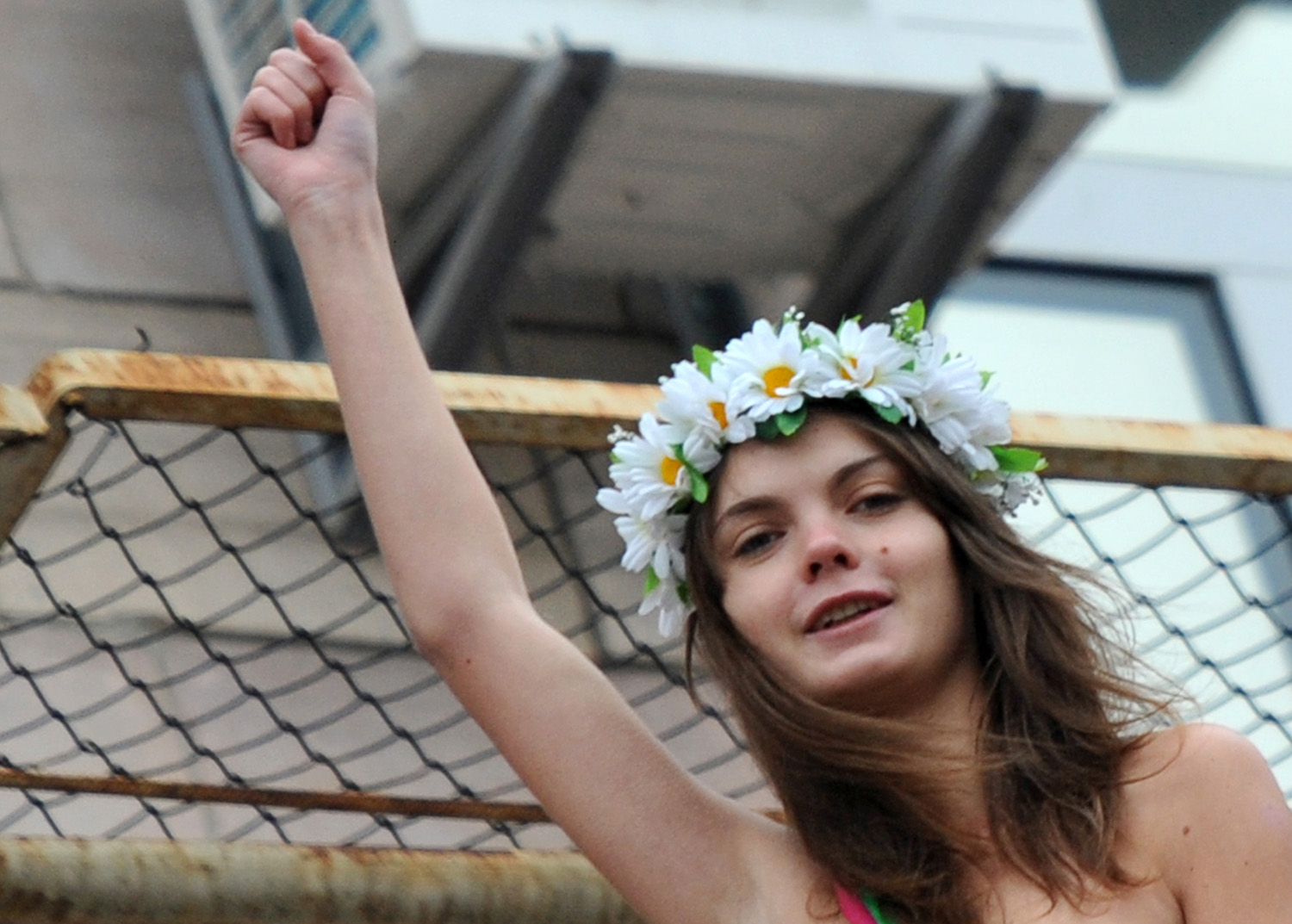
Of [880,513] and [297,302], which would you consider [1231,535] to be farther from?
[880,513]

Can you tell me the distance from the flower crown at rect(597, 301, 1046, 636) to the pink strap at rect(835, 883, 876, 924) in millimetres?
318

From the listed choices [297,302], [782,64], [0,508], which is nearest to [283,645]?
[297,302]

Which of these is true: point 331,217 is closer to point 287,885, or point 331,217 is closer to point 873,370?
point 873,370

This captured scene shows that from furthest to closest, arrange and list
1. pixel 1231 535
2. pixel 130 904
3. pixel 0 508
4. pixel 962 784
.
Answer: pixel 1231 535 < pixel 130 904 < pixel 0 508 < pixel 962 784

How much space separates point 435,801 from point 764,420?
2.38 feet

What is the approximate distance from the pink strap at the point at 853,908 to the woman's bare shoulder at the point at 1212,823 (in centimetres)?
20

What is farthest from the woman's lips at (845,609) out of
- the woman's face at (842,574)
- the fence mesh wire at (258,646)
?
the fence mesh wire at (258,646)

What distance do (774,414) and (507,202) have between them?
2.35m

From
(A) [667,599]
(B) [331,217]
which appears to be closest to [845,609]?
(A) [667,599]

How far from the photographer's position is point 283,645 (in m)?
4.30

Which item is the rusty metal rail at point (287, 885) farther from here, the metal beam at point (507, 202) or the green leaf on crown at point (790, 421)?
the metal beam at point (507, 202)

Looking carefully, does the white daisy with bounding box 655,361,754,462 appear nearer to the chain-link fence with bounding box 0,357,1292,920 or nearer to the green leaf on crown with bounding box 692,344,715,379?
the green leaf on crown with bounding box 692,344,715,379

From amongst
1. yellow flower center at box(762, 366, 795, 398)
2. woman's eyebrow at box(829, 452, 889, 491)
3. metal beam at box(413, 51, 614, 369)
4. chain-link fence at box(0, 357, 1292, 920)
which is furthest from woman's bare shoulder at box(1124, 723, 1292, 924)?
metal beam at box(413, 51, 614, 369)

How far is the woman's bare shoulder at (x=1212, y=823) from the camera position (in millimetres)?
1794
